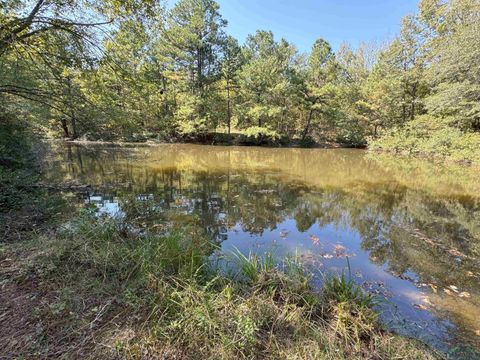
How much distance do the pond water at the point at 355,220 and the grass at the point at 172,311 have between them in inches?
29.6

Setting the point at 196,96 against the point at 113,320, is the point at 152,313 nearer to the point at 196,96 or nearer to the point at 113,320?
the point at 113,320

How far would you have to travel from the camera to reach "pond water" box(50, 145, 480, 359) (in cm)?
338

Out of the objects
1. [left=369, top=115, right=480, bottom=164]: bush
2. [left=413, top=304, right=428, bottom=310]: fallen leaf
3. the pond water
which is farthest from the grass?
[left=369, top=115, right=480, bottom=164]: bush

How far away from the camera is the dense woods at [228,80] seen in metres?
4.86

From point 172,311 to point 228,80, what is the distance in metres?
24.6

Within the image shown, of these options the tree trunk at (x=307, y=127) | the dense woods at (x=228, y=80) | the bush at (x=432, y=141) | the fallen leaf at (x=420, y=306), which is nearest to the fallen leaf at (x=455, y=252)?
the fallen leaf at (x=420, y=306)

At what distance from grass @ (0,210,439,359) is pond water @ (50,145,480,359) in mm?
752

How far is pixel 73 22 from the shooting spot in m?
4.63

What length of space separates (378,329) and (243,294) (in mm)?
1272

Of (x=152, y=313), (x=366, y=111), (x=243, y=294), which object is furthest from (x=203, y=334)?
(x=366, y=111)

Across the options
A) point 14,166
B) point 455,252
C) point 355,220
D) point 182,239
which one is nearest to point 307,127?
point 355,220

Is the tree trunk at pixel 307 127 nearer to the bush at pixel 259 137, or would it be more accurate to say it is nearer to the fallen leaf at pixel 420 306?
the bush at pixel 259 137

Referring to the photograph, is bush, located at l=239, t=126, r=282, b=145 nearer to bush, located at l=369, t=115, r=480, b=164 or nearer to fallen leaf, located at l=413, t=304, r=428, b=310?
bush, located at l=369, t=115, r=480, b=164

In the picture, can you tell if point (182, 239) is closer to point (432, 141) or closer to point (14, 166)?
point (14, 166)
